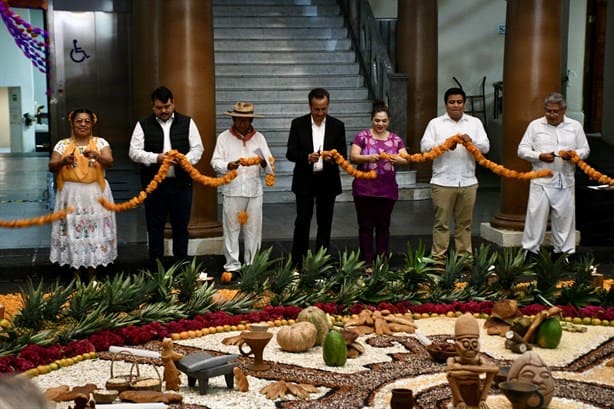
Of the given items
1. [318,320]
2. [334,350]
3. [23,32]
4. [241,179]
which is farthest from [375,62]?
[334,350]

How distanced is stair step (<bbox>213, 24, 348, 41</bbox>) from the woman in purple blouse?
863 centimetres

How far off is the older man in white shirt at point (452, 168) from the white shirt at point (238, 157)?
1673 millimetres

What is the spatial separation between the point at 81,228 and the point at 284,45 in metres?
9.43

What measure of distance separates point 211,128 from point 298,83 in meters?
6.65

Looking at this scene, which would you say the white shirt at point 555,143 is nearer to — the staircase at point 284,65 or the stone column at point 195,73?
the stone column at point 195,73

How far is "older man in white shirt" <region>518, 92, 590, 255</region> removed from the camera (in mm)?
10305

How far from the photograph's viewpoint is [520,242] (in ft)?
38.9

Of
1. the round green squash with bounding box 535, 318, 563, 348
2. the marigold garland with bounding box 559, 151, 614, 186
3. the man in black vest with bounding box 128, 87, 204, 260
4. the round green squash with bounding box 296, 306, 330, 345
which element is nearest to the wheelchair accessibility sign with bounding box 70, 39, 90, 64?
the man in black vest with bounding box 128, 87, 204, 260

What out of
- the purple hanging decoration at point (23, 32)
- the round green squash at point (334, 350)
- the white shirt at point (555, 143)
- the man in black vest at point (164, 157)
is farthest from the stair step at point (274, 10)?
the round green squash at point (334, 350)

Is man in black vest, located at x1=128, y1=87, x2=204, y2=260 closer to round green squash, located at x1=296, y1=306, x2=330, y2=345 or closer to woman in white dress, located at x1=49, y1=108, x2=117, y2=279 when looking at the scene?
woman in white dress, located at x1=49, y1=108, x2=117, y2=279

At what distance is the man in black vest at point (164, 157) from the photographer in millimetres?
9711

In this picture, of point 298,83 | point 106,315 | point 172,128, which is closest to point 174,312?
point 106,315

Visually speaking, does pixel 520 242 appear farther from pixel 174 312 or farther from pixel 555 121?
pixel 174 312

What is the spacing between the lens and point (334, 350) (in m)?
6.84
